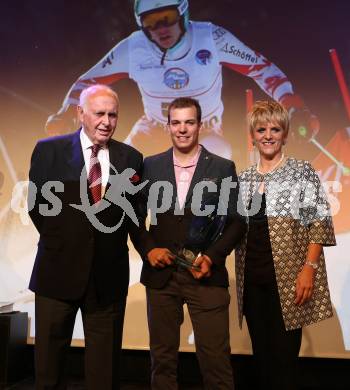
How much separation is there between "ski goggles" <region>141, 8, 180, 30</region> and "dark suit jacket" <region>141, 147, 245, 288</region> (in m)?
1.63

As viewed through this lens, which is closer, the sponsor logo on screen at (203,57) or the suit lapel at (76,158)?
the suit lapel at (76,158)

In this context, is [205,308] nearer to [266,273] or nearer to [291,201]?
[266,273]

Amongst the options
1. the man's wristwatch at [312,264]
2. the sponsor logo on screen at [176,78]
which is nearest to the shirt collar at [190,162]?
the man's wristwatch at [312,264]

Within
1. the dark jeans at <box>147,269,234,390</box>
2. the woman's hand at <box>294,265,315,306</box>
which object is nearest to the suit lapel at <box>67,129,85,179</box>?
the dark jeans at <box>147,269,234,390</box>

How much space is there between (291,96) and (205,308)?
1.81 m

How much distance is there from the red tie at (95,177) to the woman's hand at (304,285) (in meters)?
0.92

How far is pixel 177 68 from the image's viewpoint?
3.50m

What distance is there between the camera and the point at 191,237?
7.04 feet

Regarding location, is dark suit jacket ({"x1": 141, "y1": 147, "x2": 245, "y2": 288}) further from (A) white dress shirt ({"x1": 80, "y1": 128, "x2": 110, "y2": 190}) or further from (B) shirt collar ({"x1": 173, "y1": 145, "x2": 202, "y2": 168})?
(A) white dress shirt ({"x1": 80, "y1": 128, "x2": 110, "y2": 190})

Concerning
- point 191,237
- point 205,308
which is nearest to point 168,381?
point 205,308

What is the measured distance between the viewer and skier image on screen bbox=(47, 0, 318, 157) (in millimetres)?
3396

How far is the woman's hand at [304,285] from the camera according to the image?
80.2 inches

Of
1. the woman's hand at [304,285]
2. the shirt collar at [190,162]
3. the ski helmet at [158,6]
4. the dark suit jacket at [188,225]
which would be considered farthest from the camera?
the ski helmet at [158,6]

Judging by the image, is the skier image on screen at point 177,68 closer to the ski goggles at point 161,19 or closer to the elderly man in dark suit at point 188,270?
the ski goggles at point 161,19
